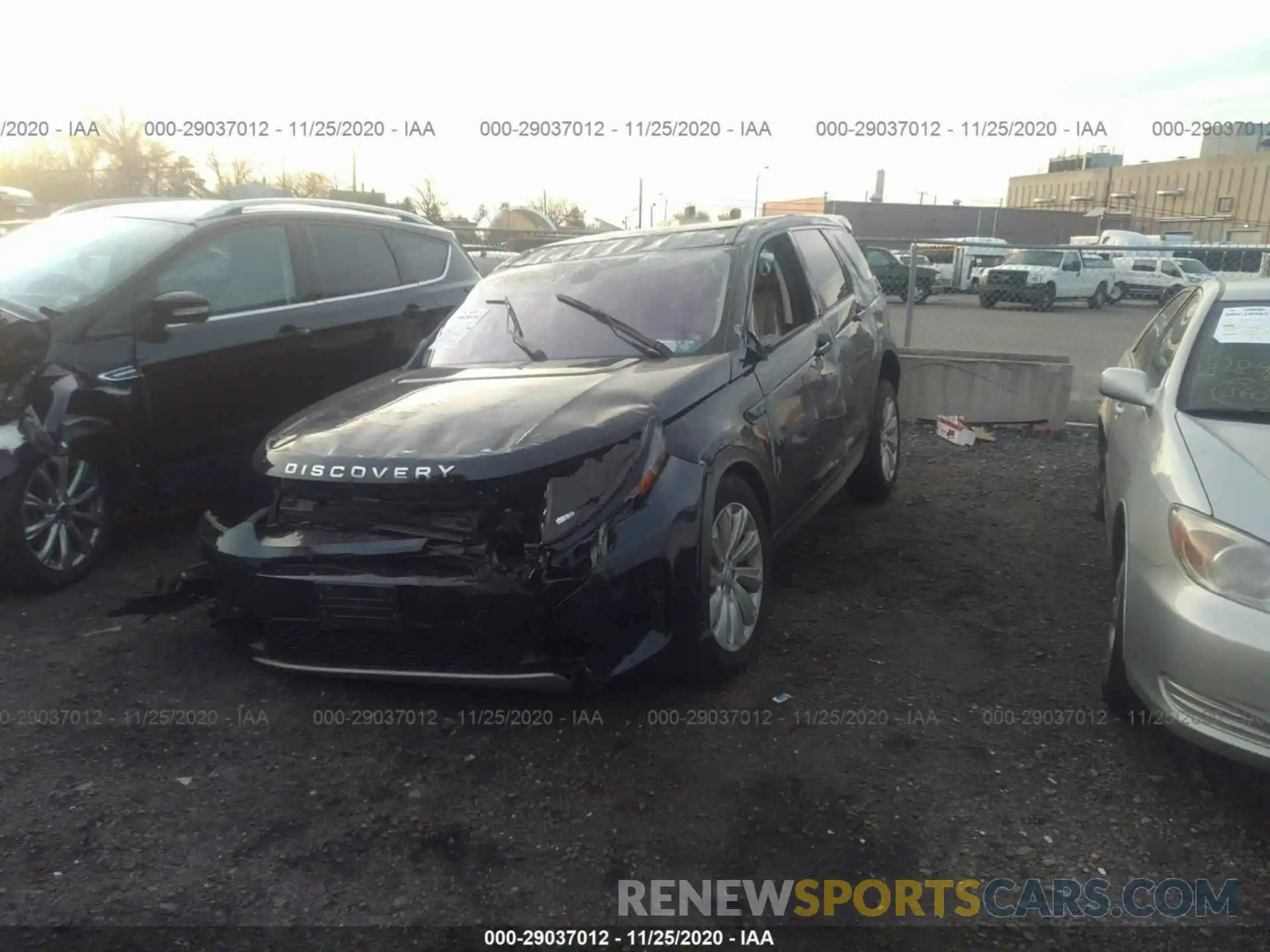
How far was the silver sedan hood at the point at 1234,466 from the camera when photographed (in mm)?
2855

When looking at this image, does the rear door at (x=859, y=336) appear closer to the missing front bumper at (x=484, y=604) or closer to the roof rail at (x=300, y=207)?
the missing front bumper at (x=484, y=604)

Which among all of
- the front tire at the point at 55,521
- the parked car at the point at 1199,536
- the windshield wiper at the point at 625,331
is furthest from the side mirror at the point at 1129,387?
the front tire at the point at 55,521

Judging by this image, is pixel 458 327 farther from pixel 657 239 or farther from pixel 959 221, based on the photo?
pixel 959 221

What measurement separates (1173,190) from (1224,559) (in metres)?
78.4

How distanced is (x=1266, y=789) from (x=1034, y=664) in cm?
94

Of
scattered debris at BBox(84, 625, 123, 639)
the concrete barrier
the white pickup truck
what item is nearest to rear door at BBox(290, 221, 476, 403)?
scattered debris at BBox(84, 625, 123, 639)

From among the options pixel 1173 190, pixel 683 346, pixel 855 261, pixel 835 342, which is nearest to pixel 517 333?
pixel 683 346

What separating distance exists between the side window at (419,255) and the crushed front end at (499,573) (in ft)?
11.7

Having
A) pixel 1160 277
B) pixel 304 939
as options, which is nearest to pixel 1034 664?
pixel 304 939

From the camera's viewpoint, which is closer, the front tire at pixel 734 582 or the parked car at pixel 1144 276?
the front tire at pixel 734 582

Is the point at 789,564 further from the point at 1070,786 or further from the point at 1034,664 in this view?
the point at 1070,786

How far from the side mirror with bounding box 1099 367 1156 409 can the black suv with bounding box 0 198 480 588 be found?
4.13 meters

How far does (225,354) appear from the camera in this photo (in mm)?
5176

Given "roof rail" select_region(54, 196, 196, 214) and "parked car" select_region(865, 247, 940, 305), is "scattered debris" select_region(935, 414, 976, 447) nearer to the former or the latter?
"roof rail" select_region(54, 196, 196, 214)
